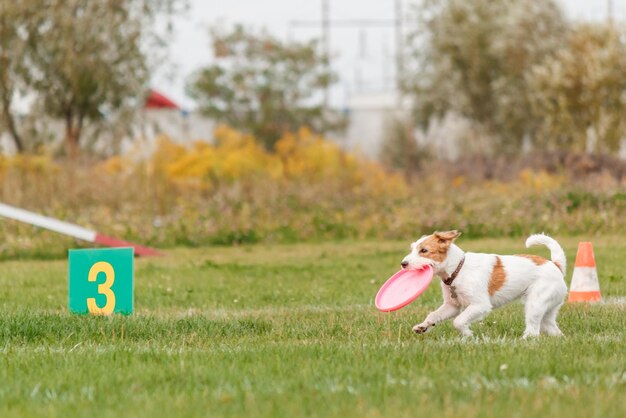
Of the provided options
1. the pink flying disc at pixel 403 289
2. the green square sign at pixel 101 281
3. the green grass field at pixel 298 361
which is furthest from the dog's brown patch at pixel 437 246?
the green square sign at pixel 101 281

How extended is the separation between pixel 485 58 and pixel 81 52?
1743 cm

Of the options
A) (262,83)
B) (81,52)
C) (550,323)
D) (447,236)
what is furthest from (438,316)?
(262,83)

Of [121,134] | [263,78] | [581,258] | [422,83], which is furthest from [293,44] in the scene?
[581,258]

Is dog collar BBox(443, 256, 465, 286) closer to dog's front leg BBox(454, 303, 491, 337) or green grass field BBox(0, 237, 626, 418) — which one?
dog's front leg BBox(454, 303, 491, 337)

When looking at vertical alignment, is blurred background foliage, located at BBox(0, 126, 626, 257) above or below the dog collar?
below

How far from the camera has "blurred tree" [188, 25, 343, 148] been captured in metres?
53.4

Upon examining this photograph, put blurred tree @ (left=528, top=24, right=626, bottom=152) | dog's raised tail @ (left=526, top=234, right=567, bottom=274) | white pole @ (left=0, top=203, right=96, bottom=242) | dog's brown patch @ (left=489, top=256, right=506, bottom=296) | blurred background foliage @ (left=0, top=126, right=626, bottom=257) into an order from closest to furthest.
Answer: dog's brown patch @ (left=489, top=256, right=506, bottom=296) < dog's raised tail @ (left=526, top=234, right=567, bottom=274) < white pole @ (left=0, top=203, right=96, bottom=242) < blurred background foliage @ (left=0, top=126, right=626, bottom=257) < blurred tree @ (left=528, top=24, right=626, bottom=152)

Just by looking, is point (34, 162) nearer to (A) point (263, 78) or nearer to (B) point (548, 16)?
(B) point (548, 16)

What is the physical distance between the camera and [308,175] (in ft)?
87.2

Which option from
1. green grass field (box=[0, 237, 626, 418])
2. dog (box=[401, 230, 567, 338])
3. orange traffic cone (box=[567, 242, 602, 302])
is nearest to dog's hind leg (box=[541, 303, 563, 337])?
dog (box=[401, 230, 567, 338])

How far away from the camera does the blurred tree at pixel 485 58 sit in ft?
141

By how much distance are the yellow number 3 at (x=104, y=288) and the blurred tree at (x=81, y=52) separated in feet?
76.0

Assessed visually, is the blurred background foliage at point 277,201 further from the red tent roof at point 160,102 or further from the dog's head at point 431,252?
the red tent roof at point 160,102

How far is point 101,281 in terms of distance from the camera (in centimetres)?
989
